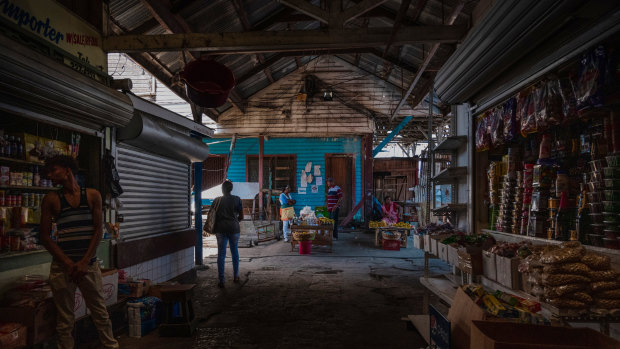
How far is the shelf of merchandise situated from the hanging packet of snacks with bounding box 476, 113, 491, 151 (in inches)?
14.6

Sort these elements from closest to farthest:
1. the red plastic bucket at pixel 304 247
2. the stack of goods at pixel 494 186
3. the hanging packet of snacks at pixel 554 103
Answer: the hanging packet of snacks at pixel 554 103
the stack of goods at pixel 494 186
the red plastic bucket at pixel 304 247

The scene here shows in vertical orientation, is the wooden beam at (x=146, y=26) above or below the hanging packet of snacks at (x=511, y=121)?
above

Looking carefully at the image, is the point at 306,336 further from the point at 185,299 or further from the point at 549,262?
the point at 549,262

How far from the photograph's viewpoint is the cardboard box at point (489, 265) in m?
3.55

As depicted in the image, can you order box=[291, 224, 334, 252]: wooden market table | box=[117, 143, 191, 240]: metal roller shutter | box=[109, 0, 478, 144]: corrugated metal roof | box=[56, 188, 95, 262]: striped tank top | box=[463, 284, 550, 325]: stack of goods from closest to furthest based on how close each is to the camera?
box=[463, 284, 550, 325]: stack of goods < box=[56, 188, 95, 262]: striped tank top < box=[117, 143, 191, 240]: metal roller shutter < box=[109, 0, 478, 144]: corrugated metal roof < box=[291, 224, 334, 252]: wooden market table

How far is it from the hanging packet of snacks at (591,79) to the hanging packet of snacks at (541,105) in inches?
20.7

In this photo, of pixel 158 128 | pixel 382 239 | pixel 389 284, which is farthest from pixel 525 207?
pixel 382 239

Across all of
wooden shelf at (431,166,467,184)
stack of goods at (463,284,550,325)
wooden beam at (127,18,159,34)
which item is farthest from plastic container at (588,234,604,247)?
wooden beam at (127,18,159,34)

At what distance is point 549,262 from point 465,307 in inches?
25.9

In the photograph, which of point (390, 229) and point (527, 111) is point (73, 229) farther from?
point (390, 229)

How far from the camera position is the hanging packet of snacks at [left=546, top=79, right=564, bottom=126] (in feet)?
11.0

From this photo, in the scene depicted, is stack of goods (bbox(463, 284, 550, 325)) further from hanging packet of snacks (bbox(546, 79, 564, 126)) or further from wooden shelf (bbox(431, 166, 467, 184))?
wooden shelf (bbox(431, 166, 467, 184))

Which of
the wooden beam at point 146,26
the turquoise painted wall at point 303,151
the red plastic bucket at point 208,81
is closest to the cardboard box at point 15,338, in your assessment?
the red plastic bucket at point 208,81

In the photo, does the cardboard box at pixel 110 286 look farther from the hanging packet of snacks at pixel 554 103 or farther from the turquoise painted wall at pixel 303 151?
the turquoise painted wall at pixel 303 151
